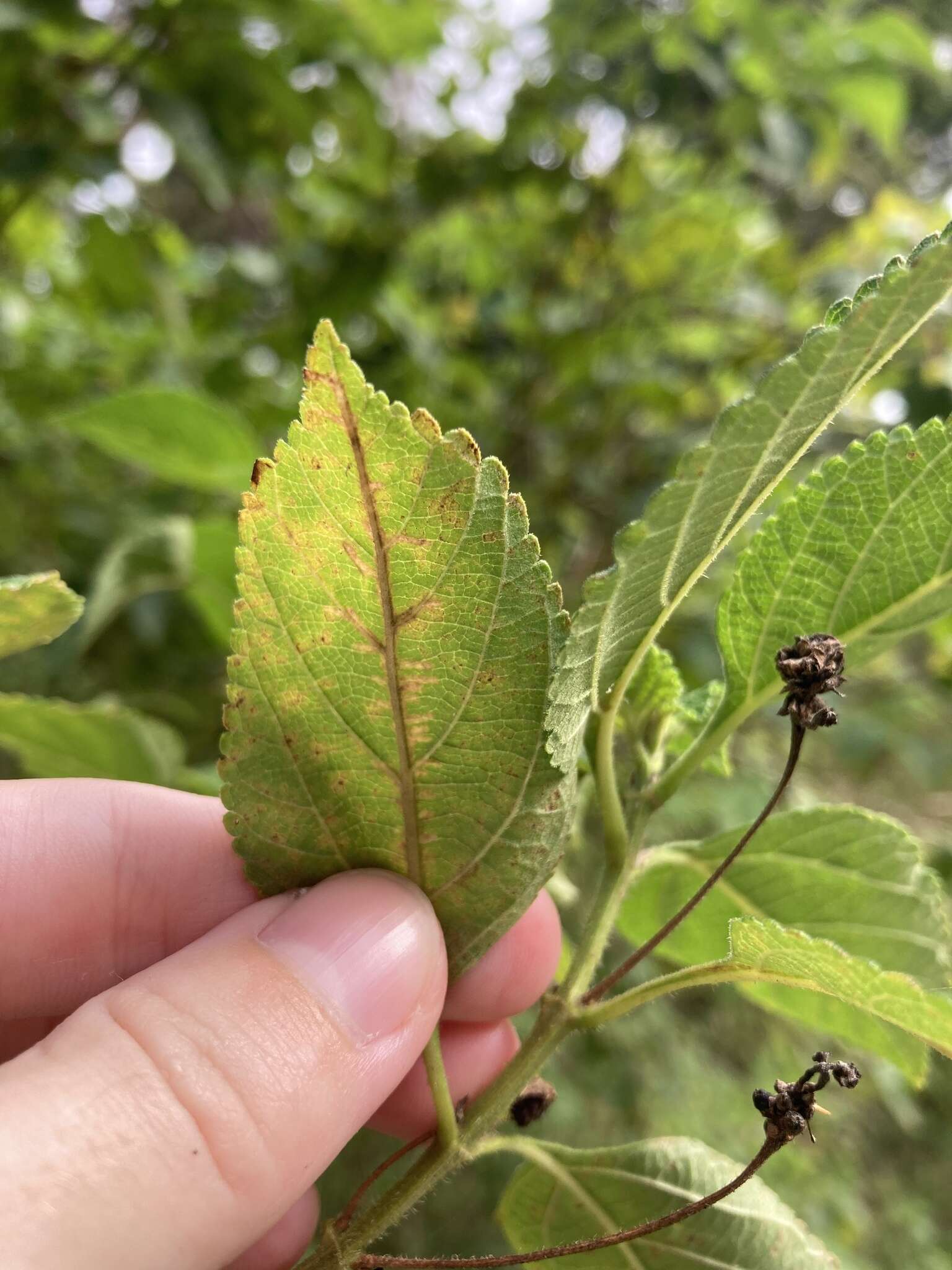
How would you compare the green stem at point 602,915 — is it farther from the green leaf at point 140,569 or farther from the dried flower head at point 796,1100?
the green leaf at point 140,569

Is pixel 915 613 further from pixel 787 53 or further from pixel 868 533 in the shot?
pixel 787 53

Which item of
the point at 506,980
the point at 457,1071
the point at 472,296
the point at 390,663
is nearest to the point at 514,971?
the point at 506,980

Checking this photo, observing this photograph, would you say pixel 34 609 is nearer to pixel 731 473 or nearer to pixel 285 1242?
pixel 731 473

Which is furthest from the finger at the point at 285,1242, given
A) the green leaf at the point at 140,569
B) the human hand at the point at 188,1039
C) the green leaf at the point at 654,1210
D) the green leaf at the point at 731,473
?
the green leaf at the point at 140,569

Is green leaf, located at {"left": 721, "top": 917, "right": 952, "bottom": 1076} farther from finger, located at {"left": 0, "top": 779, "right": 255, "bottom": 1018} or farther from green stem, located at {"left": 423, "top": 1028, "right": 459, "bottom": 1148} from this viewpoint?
finger, located at {"left": 0, "top": 779, "right": 255, "bottom": 1018}

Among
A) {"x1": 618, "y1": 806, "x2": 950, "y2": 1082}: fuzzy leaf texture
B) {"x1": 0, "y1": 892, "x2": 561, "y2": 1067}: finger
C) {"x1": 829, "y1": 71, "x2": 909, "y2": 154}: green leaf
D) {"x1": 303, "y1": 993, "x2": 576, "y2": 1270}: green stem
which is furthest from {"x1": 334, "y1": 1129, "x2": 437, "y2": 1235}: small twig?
{"x1": 829, "y1": 71, "x2": 909, "y2": 154}: green leaf

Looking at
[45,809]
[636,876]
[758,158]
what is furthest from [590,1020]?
[758,158]

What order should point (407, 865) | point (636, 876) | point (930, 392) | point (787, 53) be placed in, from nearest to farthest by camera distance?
point (407, 865), point (636, 876), point (930, 392), point (787, 53)
